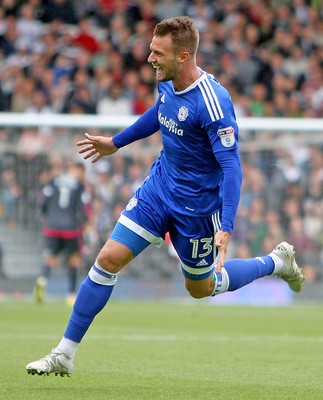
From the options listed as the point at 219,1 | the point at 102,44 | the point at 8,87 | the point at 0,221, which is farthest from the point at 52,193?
the point at 219,1

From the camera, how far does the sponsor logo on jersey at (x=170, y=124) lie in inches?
289

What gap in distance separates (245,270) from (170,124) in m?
1.41

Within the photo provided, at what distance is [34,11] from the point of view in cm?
2067

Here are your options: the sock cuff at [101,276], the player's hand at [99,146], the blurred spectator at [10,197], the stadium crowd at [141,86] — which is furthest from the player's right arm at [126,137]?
the blurred spectator at [10,197]

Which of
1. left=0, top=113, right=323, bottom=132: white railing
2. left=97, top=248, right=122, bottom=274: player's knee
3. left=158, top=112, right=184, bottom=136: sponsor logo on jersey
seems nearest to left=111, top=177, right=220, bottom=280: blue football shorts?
left=97, top=248, right=122, bottom=274: player's knee

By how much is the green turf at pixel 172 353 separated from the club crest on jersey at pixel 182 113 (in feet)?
5.80

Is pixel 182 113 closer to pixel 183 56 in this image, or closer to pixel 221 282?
pixel 183 56

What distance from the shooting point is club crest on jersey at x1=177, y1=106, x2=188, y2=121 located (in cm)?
727

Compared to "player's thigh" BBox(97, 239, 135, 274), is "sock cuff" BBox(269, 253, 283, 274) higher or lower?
lower

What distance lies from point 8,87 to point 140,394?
13262 mm

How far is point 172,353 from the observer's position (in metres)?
9.30

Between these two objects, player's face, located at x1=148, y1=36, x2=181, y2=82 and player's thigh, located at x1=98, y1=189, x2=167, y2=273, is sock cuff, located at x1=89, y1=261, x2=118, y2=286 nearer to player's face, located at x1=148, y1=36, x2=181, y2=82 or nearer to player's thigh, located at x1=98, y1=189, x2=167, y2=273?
player's thigh, located at x1=98, y1=189, x2=167, y2=273

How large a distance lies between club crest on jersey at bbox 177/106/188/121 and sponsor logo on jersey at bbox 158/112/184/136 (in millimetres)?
58

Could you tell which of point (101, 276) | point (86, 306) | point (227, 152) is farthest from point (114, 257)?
point (227, 152)
